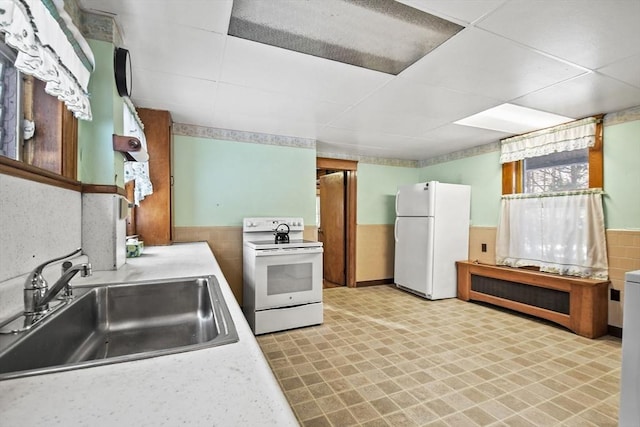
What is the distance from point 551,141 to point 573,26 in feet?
6.76

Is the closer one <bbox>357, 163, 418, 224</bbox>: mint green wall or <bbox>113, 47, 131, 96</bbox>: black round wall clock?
<bbox>113, 47, 131, 96</bbox>: black round wall clock

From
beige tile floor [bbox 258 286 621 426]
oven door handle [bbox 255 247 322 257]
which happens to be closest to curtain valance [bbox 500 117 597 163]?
beige tile floor [bbox 258 286 621 426]

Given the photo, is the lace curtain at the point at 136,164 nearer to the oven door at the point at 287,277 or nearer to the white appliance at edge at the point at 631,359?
the oven door at the point at 287,277

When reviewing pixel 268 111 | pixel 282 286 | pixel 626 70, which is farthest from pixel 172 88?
pixel 626 70

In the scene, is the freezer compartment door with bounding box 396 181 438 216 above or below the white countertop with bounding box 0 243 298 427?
above

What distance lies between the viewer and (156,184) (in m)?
2.78

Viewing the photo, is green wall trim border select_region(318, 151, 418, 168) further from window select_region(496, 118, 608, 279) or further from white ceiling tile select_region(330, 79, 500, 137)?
window select_region(496, 118, 608, 279)

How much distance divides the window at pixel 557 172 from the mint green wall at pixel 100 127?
4.10m

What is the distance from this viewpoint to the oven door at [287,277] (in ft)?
9.07

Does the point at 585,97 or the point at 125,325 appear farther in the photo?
the point at 585,97

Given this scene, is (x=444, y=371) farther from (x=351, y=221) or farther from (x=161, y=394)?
(x=351, y=221)

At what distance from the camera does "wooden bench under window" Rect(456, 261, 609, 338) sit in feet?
8.62

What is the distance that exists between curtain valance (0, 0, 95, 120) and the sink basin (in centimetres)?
80

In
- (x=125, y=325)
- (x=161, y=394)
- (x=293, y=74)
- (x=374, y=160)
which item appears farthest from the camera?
(x=374, y=160)
